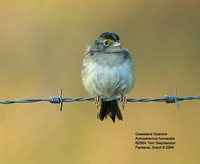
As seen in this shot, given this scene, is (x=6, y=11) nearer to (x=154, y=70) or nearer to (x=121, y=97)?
(x=154, y=70)

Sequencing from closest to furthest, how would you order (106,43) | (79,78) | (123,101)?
(123,101) → (106,43) → (79,78)

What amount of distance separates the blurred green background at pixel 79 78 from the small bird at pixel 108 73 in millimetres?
1295

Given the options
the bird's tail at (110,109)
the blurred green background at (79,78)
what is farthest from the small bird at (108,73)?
the blurred green background at (79,78)

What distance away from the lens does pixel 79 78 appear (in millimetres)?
10711

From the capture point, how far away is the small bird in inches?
328

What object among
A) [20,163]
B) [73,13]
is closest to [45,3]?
[73,13]

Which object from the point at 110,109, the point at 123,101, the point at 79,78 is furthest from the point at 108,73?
the point at 79,78

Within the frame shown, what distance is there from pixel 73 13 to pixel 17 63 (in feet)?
3.86

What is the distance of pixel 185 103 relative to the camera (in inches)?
411

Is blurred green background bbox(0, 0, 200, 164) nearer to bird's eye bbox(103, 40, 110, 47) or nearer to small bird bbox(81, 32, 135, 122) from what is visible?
small bird bbox(81, 32, 135, 122)

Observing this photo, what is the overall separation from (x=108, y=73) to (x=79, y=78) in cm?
241

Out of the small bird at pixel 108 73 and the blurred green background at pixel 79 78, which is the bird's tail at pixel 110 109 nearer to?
the small bird at pixel 108 73

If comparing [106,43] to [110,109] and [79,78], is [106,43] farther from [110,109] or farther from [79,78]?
[79,78]

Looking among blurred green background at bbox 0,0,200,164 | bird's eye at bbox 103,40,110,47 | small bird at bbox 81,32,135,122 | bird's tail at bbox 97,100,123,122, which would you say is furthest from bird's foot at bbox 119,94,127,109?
blurred green background at bbox 0,0,200,164
